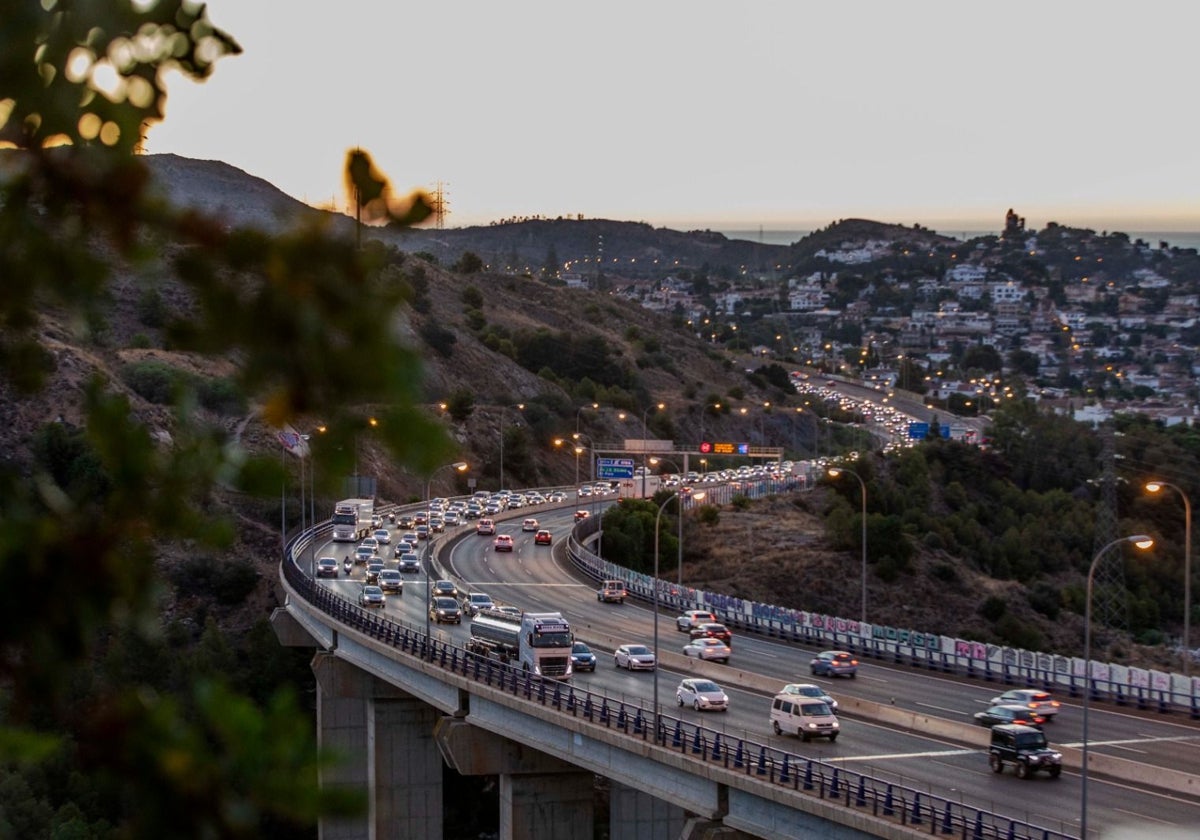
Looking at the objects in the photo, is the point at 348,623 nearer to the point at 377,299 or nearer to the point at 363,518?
the point at 363,518

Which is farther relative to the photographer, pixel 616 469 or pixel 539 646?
pixel 616 469

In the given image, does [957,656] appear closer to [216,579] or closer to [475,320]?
[216,579]

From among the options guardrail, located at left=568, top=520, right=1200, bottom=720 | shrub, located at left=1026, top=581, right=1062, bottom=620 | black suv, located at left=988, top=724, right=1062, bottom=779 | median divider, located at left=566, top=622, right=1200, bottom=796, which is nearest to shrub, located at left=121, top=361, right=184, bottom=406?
guardrail, located at left=568, top=520, right=1200, bottom=720

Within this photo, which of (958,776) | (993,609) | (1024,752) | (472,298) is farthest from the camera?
(472,298)

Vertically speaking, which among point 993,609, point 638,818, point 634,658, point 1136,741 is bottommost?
point 993,609

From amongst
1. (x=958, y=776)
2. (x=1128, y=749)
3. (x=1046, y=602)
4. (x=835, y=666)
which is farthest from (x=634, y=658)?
(x=1046, y=602)

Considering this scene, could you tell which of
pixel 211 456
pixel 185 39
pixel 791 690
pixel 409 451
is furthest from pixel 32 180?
pixel 791 690
